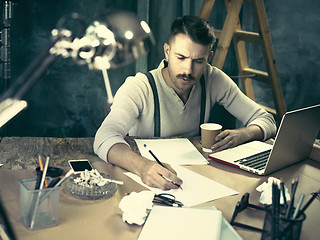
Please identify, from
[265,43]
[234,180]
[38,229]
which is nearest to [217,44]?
[265,43]

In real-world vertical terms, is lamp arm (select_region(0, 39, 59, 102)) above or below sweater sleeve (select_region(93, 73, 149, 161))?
above

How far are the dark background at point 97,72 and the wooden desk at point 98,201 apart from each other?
1240 millimetres

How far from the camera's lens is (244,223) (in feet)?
3.42

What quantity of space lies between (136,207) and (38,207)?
0.23 metres

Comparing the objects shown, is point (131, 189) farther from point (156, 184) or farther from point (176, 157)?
point (176, 157)

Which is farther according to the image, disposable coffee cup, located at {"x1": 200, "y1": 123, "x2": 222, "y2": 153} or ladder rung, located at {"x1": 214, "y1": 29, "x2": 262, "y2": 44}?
ladder rung, located at {"x1": 214, "y1": 29, "x2": 262, "y2": 44}

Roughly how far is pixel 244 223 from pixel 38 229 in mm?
510

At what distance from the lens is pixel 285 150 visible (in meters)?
1.40

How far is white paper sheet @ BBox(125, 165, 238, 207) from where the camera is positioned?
116 cm

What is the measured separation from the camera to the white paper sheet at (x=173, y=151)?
1469 mm

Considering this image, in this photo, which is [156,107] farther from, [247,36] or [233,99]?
[247,36]

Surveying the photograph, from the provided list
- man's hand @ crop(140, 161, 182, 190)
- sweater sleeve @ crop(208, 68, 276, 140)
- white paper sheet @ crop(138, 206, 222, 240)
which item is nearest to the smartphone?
man's hand @ crop(140, 161, 182, 190)

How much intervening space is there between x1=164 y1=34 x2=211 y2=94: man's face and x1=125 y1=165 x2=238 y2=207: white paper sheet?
626mm

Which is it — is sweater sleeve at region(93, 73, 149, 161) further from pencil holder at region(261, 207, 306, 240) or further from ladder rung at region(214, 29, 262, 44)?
ladder rung at region(214, 29, 262, 44)
